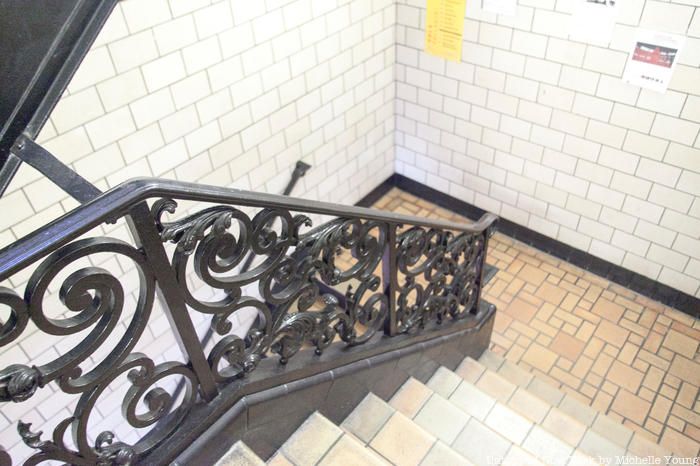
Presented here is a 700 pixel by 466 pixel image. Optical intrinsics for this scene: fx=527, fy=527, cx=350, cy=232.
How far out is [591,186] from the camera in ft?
11.0

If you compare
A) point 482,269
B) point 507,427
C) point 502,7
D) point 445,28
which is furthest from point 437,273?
point 445,28

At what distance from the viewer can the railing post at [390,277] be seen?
5.64 ft

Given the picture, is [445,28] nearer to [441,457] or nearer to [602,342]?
[602,342]

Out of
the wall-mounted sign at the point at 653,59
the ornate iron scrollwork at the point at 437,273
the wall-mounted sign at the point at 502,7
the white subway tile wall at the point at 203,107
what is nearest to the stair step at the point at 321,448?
the ornate iron scrollwork at the point at 437,273

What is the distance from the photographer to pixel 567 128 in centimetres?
325

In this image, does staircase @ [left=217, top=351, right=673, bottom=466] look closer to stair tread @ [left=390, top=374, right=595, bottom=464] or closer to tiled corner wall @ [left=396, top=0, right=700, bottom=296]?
stair tread @ [left=390, top=374, right=595, bottom=464]

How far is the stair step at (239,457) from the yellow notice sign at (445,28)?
2870 mm

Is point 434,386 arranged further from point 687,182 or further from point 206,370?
point 687,182

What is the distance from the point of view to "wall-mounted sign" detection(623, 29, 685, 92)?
2.63 metres

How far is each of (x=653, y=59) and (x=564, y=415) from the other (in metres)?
1.89

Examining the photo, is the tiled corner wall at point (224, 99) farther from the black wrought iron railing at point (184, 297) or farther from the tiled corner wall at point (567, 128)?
the black wrought iron railing at point (184, 297)

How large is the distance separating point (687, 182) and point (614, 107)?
22.7 inches

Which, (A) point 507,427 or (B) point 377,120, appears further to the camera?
(B) point 377,120

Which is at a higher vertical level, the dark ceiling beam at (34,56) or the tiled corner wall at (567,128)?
the dark ceiling beam at (34,56)
